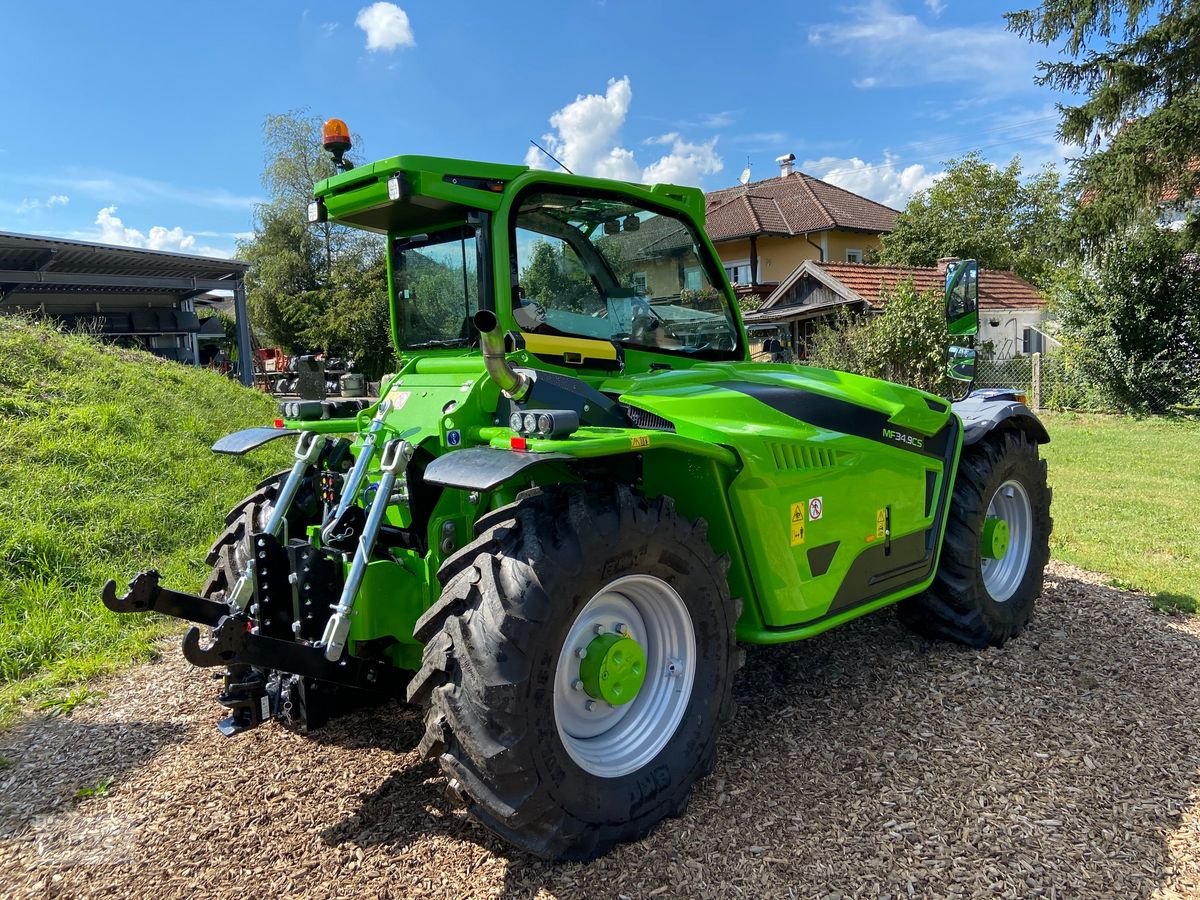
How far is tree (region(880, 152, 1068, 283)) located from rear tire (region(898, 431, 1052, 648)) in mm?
30633

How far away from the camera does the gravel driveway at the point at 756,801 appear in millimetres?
2643

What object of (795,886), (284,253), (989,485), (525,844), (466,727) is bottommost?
(795,886)

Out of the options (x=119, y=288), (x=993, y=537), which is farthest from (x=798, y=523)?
(x=119, y=288)

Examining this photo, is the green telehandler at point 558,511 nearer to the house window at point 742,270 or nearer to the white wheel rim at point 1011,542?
the white wheel rim at point 1011,542

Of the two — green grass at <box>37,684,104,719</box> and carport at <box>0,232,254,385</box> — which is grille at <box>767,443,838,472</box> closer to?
green grass at <box>37,684,104,719</box>

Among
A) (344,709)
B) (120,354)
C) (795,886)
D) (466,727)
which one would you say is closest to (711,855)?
(795,886)

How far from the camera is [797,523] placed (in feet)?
10.7

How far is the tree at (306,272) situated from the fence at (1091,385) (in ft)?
→ 61.0

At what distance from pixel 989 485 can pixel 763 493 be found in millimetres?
1959

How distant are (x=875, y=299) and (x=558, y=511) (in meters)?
19.7

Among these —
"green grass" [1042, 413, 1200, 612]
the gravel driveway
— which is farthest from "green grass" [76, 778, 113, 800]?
"green grass" [1042, 413, 1200, 612]

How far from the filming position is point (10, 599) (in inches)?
196

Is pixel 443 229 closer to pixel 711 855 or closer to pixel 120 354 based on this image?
pixel 711 855

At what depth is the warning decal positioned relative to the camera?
3.25 m
